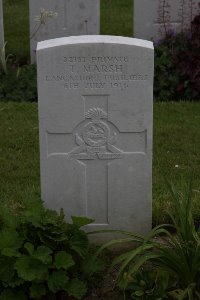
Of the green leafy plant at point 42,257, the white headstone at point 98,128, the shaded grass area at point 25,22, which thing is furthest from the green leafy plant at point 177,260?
the shaded grass area at point 25,22

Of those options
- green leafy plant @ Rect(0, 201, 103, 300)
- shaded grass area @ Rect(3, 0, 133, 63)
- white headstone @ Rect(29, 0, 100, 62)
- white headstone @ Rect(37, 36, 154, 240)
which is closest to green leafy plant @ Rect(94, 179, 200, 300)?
green leafy plant @ Rect(0, 201, 103, 300)

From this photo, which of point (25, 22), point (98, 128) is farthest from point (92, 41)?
point (25, 22)

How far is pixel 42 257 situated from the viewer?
146 inches

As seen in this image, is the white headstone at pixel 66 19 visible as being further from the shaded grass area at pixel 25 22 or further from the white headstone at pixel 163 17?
the shaded grass area at pixel 25 22

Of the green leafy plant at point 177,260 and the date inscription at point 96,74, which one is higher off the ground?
the date inscription at point 96,74

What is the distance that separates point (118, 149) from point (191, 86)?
386 centimetres

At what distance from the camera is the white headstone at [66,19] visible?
842cm

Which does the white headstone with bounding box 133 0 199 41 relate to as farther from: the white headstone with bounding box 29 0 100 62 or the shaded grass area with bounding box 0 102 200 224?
the shaded grass area with bounding box 0 102 200 224

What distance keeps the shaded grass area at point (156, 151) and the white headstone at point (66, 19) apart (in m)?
1.37

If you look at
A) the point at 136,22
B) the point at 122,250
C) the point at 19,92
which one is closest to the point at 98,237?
the point at 122,250

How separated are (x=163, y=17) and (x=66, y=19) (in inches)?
45.1

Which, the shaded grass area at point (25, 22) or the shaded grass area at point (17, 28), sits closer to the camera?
the shaded grass area at point (17, 28)

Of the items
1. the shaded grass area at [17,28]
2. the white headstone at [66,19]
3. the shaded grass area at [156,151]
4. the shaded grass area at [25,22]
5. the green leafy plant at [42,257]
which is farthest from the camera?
the shaded grass area at [25,22]

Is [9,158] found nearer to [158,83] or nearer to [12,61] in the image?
[158,83]
